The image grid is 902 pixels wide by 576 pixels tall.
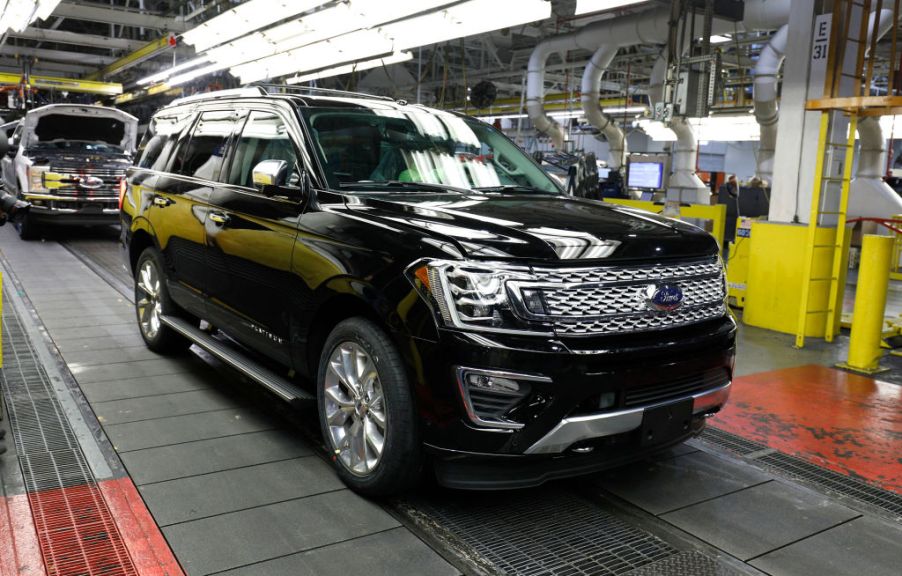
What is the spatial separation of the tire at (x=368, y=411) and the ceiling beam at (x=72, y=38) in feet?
54.9

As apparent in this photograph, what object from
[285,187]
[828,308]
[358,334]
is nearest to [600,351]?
[358,334]

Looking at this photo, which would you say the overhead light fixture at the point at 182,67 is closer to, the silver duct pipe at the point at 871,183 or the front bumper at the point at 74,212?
the front bumper at the point at 74,212

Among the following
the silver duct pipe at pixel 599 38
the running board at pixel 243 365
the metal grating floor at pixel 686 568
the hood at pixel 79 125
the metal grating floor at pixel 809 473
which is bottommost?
the metal grating floor at pixel 809 473

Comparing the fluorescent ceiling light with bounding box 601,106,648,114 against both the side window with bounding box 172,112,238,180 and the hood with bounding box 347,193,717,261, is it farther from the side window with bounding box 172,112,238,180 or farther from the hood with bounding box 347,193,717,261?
the hood with bounding box 347,193,717,261

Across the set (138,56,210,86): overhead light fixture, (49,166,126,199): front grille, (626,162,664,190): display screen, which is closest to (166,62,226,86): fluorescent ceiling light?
(138,56,210,86): overhead light fixture

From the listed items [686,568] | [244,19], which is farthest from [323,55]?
[686,568]

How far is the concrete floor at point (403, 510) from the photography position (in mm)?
2941

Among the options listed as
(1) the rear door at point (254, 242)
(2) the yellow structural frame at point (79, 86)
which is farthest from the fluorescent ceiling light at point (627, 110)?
(1) the rear door at point (254, 242)

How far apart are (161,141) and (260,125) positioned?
1834mm

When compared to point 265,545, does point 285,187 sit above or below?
above

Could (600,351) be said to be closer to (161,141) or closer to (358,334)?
(358,334)

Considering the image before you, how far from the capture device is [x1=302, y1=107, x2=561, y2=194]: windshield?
12.7ft

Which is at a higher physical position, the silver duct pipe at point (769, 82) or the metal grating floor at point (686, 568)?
the silver duct pipe at point (769, 82)

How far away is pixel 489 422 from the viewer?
284 cm
